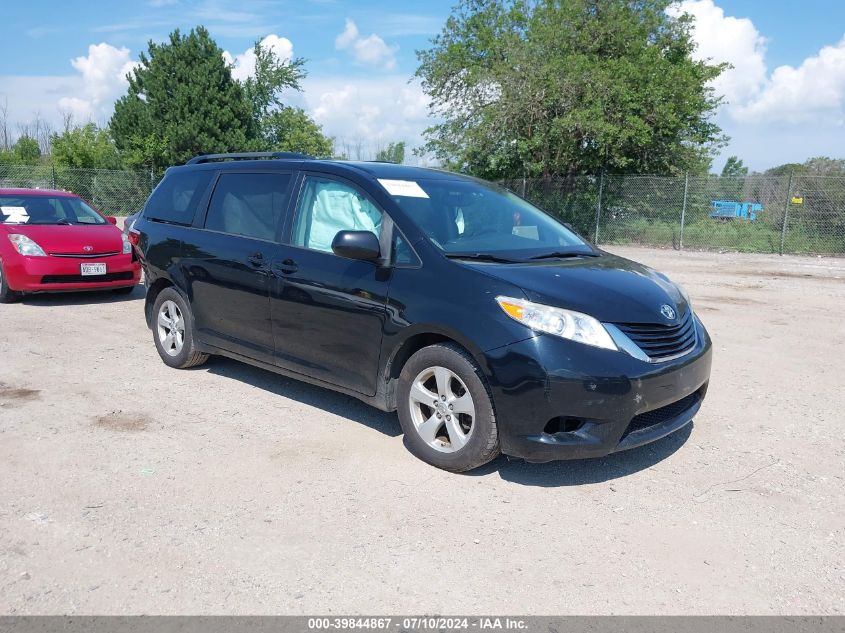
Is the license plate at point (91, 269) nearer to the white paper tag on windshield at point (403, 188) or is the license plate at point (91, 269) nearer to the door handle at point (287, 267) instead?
the door handle at point (287, 267)

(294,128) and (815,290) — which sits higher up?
(294,128)

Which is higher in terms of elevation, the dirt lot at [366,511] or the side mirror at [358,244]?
the side mirror at [358,244]

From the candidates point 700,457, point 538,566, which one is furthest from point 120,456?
point 700,457

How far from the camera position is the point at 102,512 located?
3.58m

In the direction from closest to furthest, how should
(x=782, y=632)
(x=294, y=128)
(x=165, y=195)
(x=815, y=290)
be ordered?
1. (x=782, y=632)
2. (x=165, y=195)
3. (x=815, y=290)
4. (x=294, y=128)

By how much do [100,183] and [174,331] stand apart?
95.6 feet

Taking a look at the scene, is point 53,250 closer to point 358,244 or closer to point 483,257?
point 358,244

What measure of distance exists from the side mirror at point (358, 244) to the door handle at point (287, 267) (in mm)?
627

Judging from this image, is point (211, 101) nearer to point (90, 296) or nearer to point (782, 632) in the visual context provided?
point (90, 296)

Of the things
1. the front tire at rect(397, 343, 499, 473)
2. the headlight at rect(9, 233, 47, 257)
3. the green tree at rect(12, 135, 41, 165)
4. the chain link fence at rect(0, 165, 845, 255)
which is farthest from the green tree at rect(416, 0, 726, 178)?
the green tree at rect(12, 135, 41, 165)

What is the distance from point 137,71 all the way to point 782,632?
134 feet

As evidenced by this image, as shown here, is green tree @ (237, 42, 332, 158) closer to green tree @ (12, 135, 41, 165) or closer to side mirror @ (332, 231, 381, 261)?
green tree @ (12, 135, 41, 165)

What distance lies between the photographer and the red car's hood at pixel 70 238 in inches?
362

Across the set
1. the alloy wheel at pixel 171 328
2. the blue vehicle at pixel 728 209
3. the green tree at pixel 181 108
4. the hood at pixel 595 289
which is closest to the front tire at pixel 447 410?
the hood at pixel 595 289
